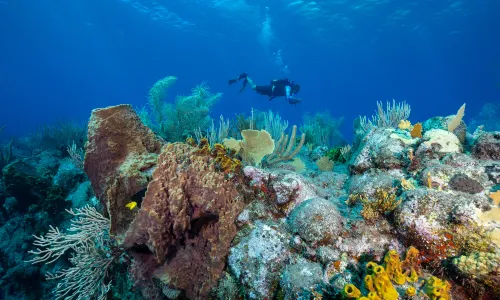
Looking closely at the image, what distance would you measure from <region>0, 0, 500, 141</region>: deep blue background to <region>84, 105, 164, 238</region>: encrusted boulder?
19627mm

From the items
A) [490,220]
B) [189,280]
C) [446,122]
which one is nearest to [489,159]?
[446,122]

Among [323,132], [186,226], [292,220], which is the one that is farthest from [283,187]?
[323,132]

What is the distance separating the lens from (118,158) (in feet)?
12.8

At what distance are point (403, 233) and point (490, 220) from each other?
2.70 feet

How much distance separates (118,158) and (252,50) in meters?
66.6

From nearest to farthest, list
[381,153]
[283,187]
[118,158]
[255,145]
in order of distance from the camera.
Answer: [283,187], [118,158], [381,153], [255,145]

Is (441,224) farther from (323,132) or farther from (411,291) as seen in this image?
(323,132)

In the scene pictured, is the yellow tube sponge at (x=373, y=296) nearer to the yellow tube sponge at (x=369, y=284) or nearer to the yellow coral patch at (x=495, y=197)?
the yellow tube sponge at (x=369, y=284)

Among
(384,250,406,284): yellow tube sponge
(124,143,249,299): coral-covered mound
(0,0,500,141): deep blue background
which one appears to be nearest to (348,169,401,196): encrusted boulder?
(384,250,406,284): yellow tube sponge

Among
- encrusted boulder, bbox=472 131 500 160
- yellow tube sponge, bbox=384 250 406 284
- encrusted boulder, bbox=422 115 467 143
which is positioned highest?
encrusted boulder, bbox=422 115 467 143

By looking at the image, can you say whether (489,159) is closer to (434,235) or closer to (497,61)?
(434,235)

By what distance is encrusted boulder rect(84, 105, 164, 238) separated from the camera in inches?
140

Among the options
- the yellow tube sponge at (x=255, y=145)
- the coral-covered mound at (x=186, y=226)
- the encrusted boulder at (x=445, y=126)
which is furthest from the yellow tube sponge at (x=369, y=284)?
the encrusted boulder at (x=445, y=126)

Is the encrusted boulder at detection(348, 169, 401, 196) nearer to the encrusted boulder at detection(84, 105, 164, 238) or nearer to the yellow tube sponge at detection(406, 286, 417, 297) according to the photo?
the yellow tube sponge at detection(406, 286, 417, 297)
